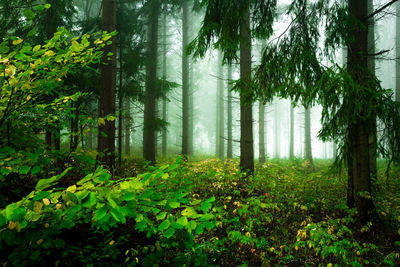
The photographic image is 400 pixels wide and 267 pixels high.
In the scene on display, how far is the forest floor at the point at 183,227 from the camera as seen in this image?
1.32 metres

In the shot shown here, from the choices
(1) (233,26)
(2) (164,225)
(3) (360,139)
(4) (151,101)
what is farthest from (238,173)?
(4) (151,101)

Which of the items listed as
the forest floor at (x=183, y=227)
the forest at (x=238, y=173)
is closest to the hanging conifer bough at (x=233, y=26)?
the forest at (x=238, y=173)

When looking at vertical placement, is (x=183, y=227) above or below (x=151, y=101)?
below

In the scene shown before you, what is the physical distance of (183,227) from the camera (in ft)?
5.57

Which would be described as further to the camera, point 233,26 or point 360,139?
point 233,26

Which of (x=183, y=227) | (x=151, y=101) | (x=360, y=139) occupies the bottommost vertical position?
(x=183, y=227)

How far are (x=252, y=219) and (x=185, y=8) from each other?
47.1 feet

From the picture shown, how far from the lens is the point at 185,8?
1383 centimetres

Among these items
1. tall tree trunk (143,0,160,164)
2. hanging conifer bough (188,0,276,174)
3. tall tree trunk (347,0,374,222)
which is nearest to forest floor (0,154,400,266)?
tall tree trunk (347,0,374,222)

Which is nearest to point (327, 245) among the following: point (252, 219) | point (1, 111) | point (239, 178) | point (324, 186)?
point (252, 219)

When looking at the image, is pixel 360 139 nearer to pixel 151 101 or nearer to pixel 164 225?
pixel 164 225

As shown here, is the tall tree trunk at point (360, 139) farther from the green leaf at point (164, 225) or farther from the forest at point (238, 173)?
the green leaf at point (164, 225)

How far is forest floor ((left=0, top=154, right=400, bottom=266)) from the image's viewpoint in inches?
52.0

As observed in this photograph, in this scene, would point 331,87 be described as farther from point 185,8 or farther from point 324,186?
point 185,8
